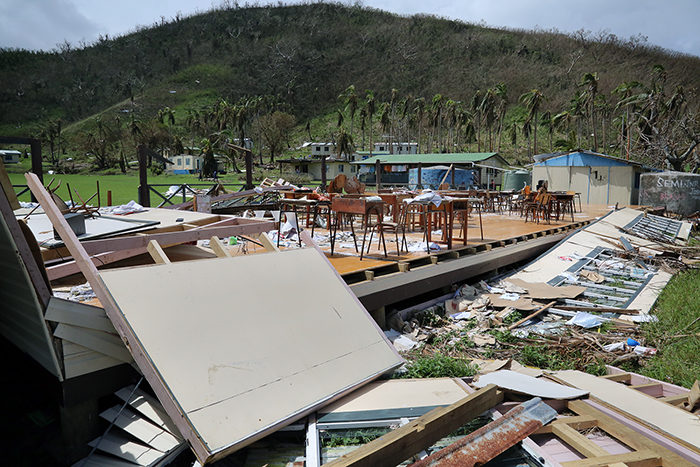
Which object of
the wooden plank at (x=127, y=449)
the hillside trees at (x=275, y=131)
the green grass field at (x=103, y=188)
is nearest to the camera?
the wooden plank at (x=127, y=449)

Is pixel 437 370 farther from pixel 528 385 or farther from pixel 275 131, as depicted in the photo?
pixel 275 131

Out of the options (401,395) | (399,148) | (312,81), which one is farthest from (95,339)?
(312,81)

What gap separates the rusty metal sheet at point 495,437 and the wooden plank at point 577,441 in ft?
0.29

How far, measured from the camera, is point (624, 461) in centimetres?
241

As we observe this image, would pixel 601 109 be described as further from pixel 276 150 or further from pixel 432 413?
pixel 432 413

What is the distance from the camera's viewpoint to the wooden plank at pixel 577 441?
2.54m

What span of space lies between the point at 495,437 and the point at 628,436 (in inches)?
A: 35.3

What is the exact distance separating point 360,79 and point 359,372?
99723mm

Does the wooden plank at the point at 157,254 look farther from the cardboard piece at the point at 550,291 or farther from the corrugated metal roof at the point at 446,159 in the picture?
the corrugated metal roof at the point at 446,159

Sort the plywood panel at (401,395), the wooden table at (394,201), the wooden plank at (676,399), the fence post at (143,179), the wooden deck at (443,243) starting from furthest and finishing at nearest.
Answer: the fence post at (143,179), the wooden table at (394,201), the wooden deck at (443,243), the wooden plank at (676,399), the plywood panel at (401,395)

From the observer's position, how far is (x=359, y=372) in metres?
3.37

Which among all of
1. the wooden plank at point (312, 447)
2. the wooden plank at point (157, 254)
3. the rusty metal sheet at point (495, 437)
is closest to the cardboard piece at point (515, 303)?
the rusty metal sheet at point (495, 437)

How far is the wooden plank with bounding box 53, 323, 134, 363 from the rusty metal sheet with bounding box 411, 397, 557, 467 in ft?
7.32

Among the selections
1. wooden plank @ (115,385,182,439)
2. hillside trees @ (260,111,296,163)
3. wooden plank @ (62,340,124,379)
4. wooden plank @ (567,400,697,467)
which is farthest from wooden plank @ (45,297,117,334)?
hillside trees @ (260,111,296,163)
